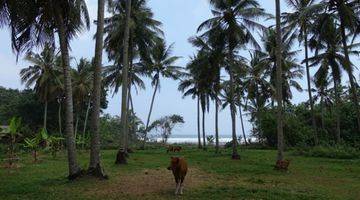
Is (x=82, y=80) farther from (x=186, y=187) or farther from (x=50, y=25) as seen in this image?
(x=186, y=187)

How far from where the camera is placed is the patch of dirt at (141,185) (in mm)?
12578

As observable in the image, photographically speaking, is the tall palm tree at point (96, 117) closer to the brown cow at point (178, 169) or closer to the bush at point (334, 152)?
the brown cow at point (178, 169)

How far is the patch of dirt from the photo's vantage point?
1258cm

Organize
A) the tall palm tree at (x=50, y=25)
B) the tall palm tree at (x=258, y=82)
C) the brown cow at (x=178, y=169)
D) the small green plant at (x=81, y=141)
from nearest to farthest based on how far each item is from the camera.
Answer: the brown cow at (x=178, y=169)
the tall palm tree at (x=50, y=25)
the small green plant at (x=81, y=141)
the tall palm tree at (x=258, y=82)

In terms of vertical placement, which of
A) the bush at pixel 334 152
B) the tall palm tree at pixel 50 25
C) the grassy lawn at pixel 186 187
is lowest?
the grassy lawn at pixel 186 187

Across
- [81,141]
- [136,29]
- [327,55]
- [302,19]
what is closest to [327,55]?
[327,55]

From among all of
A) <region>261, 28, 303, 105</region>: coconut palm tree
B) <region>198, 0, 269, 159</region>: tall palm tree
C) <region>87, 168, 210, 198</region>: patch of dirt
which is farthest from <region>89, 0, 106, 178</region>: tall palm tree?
<region>261, 28, 303, 105</region>: coconut palm tree

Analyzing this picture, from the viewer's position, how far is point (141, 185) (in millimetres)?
14211

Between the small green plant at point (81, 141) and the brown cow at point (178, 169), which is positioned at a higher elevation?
the small green plant at point (81, 141)

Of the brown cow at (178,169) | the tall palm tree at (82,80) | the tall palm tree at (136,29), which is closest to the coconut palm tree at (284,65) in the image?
the tall palm tree at (136,29)

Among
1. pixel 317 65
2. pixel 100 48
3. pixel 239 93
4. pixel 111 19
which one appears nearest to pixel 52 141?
pixel 111 19

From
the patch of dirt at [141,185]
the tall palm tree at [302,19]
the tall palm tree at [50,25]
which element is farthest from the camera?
the tall palm tree at [302,19]

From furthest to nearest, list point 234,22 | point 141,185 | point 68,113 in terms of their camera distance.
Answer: point 234,22 < point 68,113 < point 141,185

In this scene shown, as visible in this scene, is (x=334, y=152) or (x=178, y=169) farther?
(x=334, y=152)
